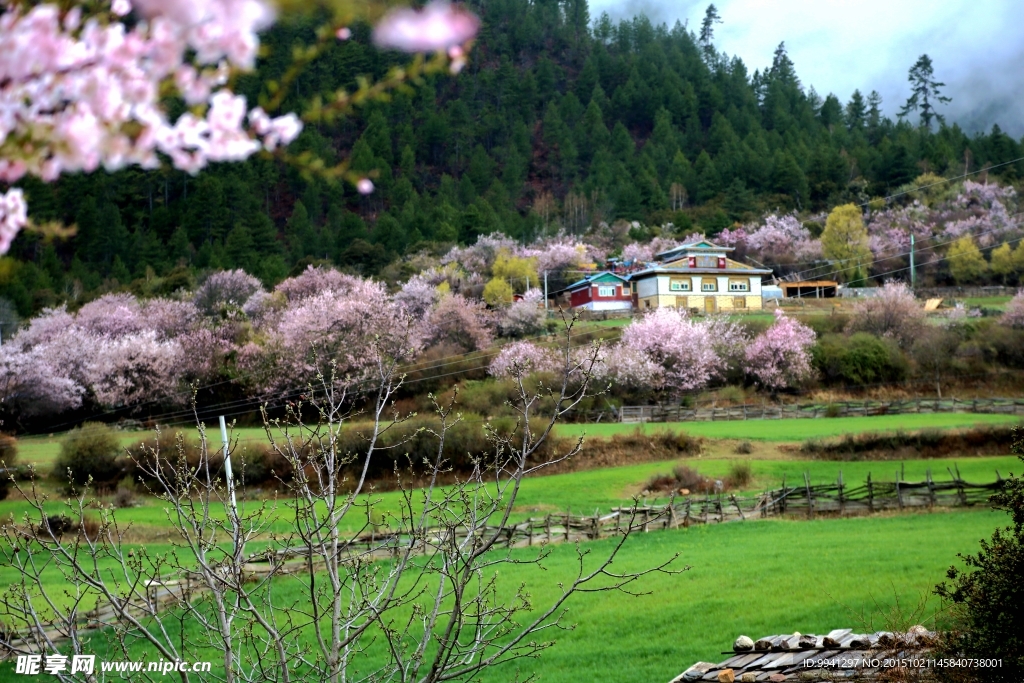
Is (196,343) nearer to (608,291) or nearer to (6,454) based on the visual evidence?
(6,454)

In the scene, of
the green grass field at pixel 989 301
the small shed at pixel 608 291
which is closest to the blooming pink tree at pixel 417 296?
the small shed at pixel 608 291

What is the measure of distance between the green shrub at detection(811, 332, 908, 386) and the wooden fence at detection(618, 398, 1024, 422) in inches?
157

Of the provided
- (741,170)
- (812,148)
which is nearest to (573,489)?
(741,170)

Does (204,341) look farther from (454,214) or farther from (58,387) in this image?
(454,214)

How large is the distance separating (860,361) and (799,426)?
11.6 meters

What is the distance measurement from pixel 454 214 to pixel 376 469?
168ft

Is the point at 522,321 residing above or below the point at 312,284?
below

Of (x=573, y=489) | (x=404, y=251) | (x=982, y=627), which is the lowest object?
(x=573, y=489)

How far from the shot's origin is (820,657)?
902 centimetres

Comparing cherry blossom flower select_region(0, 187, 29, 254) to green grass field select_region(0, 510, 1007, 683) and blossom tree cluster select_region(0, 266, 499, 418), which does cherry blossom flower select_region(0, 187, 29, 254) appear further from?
blossom tree cluster select_region(0, 266, 499, 418)

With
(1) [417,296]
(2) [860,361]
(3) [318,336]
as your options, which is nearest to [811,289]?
(2) [860,361]

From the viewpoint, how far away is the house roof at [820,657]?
8.33 meters

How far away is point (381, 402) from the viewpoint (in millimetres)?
5207

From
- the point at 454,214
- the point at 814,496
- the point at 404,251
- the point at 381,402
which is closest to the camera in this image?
the point at 381,402
